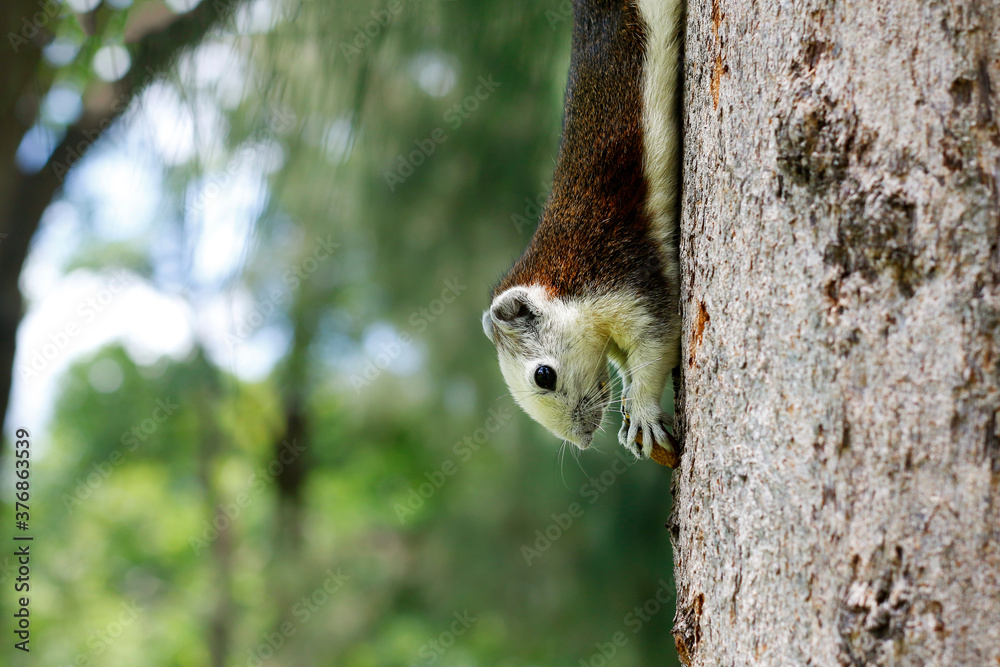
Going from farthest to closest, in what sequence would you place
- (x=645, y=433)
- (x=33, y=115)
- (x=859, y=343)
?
(x=33, y=115) → (x=645, y=433) → (x=859, y=343)

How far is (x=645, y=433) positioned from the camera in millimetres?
1385

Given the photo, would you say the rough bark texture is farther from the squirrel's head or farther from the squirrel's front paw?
the squirrel's head

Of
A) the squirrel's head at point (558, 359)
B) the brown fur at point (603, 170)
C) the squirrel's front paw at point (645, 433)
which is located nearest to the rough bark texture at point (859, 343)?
the squirrel's front paw at point (645, 433)

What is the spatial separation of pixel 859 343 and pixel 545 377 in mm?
969

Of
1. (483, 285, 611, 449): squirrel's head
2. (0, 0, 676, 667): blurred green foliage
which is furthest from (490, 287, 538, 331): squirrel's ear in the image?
(0, 0, 676, 667): blurred green foliage

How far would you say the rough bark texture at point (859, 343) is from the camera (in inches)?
29.8

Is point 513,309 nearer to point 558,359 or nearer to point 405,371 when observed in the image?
point 558,359

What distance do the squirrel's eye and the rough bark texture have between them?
Result: 2.33 ft

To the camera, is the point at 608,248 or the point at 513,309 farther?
the point at 513,309

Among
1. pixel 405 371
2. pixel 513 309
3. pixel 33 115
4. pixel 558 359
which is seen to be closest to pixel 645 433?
pixel 558 359

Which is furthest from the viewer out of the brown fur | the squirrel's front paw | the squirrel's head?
the squirrel's head

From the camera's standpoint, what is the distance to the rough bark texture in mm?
758

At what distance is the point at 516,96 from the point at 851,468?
212 cm

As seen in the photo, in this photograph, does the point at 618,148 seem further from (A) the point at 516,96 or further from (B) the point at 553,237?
(A) the point at 516,96
